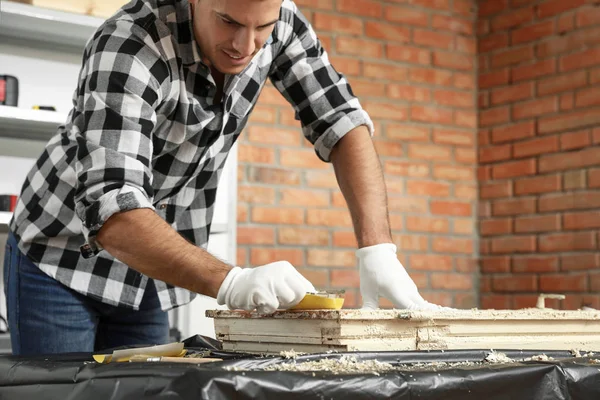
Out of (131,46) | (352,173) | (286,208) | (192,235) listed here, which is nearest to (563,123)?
(286,208)

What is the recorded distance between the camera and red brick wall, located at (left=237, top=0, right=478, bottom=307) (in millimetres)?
2834

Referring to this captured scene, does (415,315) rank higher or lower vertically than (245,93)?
lower

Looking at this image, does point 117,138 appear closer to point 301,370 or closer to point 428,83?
point 301,370

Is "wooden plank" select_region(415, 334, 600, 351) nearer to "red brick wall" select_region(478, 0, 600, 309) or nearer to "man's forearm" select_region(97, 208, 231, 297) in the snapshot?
"man's forearm" select_region(97, 208, 231, 297)

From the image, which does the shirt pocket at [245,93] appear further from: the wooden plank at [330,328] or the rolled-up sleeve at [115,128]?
the wooden plank at [330,328]

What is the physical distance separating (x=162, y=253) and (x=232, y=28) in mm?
367

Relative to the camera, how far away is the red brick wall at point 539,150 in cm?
285

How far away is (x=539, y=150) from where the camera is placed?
3018 mm

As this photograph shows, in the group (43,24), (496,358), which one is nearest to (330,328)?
(496,358)

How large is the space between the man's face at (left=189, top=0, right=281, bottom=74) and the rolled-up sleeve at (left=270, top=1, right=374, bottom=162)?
0.23m

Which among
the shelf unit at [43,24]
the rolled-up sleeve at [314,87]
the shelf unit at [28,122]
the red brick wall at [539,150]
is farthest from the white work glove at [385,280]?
the red brick wall at [539,150]

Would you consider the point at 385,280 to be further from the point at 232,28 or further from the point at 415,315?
the point at 232,28

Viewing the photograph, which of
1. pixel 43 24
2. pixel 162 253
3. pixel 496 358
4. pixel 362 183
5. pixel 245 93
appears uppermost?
pixel 43 24

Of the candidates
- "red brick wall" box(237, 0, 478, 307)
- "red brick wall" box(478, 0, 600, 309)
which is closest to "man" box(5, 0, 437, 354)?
"red brick wall" box(237, 0, 478, 307)
